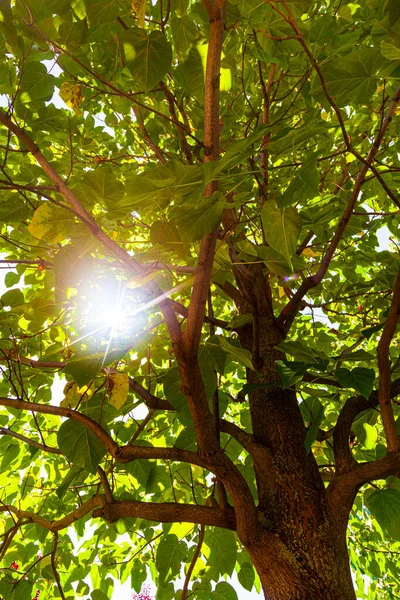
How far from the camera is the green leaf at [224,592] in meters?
2.12

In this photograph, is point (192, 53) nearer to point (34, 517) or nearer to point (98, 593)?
Answer: point (34, 517)

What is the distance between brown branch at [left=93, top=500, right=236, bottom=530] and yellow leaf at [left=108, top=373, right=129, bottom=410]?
42 cm

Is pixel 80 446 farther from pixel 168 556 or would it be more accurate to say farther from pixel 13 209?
pixel 13 209

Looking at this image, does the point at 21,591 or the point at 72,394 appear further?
the point at 21,591

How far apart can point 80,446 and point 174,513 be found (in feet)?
1.37

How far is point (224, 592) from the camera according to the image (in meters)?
2.13

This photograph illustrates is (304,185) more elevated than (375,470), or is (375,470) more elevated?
(304,185)

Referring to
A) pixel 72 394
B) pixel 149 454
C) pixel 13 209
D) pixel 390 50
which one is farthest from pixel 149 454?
pixel 390 50

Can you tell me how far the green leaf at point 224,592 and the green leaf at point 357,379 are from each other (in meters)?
1.61

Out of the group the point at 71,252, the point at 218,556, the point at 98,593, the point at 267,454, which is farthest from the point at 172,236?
the point at 98,593

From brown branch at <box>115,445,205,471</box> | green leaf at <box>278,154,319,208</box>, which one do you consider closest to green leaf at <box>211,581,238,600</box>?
brown branch at <box>115,445,205,471</box>

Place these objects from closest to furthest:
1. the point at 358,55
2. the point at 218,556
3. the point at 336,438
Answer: the point at 358,55
the point at 336,438
the point at 218,556

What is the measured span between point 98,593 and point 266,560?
3.74 feet

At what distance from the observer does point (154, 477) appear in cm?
197
